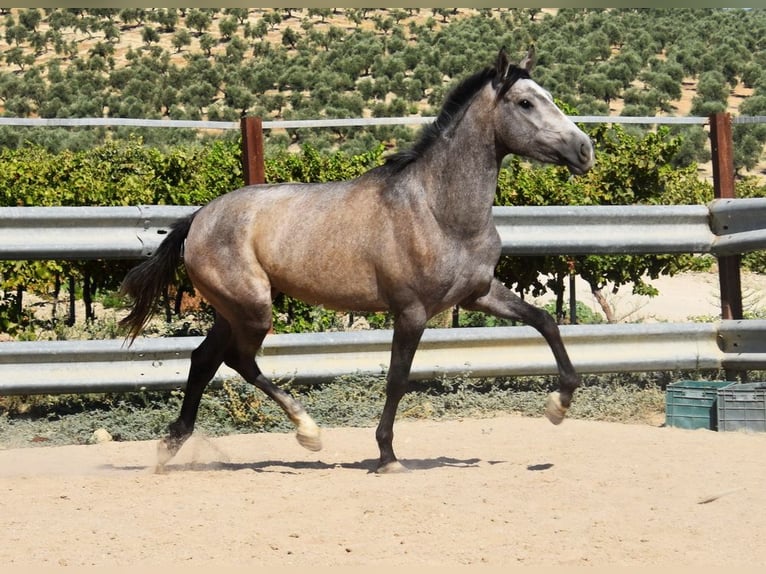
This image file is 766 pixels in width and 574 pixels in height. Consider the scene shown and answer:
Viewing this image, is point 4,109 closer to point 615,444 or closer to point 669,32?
point 669,32

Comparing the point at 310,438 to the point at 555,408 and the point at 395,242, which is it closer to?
the point at 395,242

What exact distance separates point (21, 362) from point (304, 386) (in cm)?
203

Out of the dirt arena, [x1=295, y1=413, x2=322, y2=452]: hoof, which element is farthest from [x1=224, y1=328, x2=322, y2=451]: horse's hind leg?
the dirt arena

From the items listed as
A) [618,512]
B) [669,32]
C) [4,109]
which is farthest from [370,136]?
[618,512]

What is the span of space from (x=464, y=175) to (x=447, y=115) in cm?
42

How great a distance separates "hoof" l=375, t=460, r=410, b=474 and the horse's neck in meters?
1.37

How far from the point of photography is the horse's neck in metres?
6.34

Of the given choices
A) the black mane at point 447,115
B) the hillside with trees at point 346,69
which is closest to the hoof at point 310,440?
the black mane at point 447,115

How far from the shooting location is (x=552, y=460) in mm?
6258

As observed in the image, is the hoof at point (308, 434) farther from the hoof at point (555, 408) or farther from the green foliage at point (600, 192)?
the green foliage at point (600, 192)

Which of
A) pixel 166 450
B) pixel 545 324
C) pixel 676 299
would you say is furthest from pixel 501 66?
pixel 676 299

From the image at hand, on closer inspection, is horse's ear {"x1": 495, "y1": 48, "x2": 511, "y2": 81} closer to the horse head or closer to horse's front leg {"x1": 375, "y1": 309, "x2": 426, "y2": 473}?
the horse head

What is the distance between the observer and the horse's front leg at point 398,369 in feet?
20.4

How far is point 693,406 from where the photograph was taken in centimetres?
744
